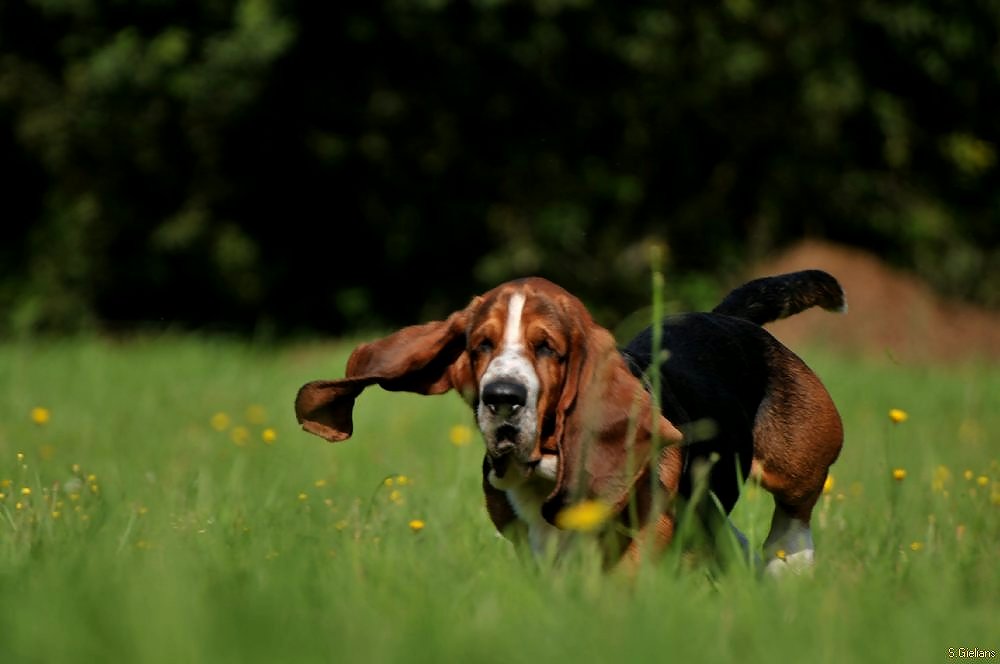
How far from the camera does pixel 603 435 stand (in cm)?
425

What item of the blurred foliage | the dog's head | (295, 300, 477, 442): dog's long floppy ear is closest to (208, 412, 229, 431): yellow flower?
(295, 300, 477, 442): dog's long floppy ear

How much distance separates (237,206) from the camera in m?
17.7

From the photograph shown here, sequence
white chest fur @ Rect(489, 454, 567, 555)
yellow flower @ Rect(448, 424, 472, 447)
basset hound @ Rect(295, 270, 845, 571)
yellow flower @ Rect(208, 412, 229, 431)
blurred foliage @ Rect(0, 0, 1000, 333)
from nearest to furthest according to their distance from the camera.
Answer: basset hound @ Rect(295, 270, 845, 571), white chest fur @ Rect(489, 454, 567, 555), yellow flower @ Rect(448, 424, 472, 447), yellow flower @ Rect(208, 412, 229, 431), blurred foliage @ Rect(0, 0, 1000, 333)

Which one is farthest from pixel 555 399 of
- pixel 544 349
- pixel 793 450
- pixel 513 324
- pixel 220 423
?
pixel 220 423

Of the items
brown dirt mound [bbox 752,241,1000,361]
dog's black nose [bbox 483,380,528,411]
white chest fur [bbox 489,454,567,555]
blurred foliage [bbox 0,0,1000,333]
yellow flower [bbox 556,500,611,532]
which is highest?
dog's black nose [bbox 483,380,528,411]

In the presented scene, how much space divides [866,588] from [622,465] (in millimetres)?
803

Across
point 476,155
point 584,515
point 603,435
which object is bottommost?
point 476,155

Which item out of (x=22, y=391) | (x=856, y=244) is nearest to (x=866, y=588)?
(x=22, y=391)

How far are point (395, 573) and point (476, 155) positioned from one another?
48.2 ft

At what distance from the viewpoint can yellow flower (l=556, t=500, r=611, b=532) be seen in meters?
3.47

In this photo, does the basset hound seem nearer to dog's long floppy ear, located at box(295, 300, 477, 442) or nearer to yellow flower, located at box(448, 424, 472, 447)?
dog's long floppy ear, located at box(295, 300, 477, 442)

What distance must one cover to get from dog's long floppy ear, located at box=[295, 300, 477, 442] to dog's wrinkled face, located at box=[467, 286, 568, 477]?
0.19 m

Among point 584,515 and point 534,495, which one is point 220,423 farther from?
point 584,515

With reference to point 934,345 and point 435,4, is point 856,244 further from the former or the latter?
point 435,4
